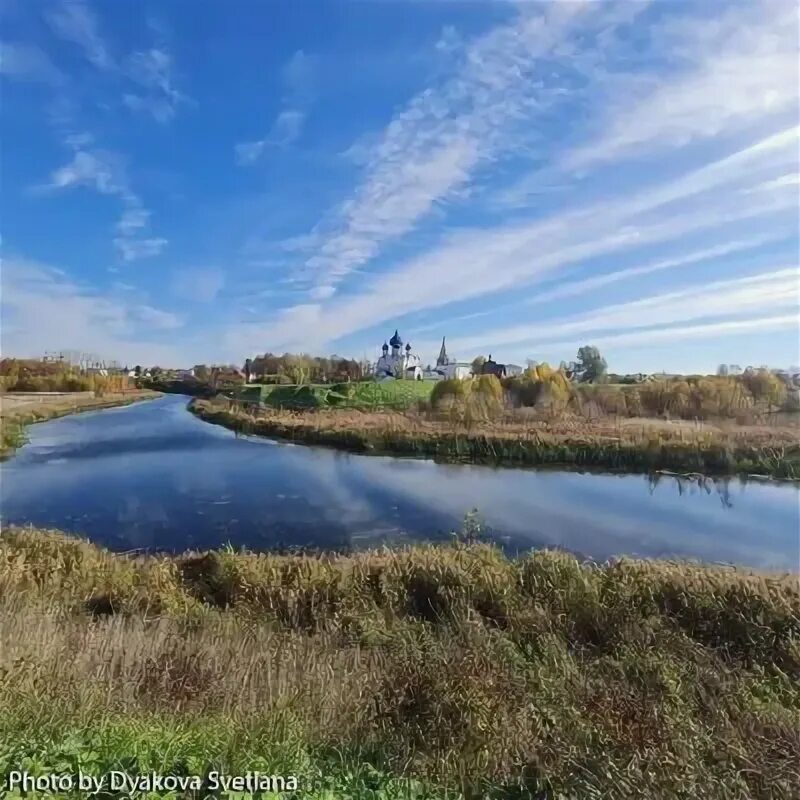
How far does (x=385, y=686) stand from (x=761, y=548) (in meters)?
3.36

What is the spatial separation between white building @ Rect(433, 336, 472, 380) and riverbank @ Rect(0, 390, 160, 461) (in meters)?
2.65

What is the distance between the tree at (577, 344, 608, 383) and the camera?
13.6ft

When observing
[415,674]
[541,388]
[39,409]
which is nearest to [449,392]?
[541,388]

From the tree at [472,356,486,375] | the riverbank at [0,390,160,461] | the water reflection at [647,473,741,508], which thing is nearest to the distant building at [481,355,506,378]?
the tree at [472,356,486,375]

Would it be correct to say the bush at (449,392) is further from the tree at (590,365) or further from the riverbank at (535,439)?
the tree at (590,365)

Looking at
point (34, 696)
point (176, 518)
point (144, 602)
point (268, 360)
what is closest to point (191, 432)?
point (176, 518)

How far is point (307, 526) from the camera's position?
5.20 m

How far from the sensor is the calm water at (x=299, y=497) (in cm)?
462

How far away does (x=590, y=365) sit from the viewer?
166 inches

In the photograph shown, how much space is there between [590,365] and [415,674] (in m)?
2.83

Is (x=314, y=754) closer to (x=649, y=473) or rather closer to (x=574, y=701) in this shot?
(x=574, y=701)

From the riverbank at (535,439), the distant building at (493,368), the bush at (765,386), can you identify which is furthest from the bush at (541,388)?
the bush at (765,386)

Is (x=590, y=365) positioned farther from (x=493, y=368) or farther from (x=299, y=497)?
(x=299, y=497)

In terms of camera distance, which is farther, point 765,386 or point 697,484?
point 697,484
